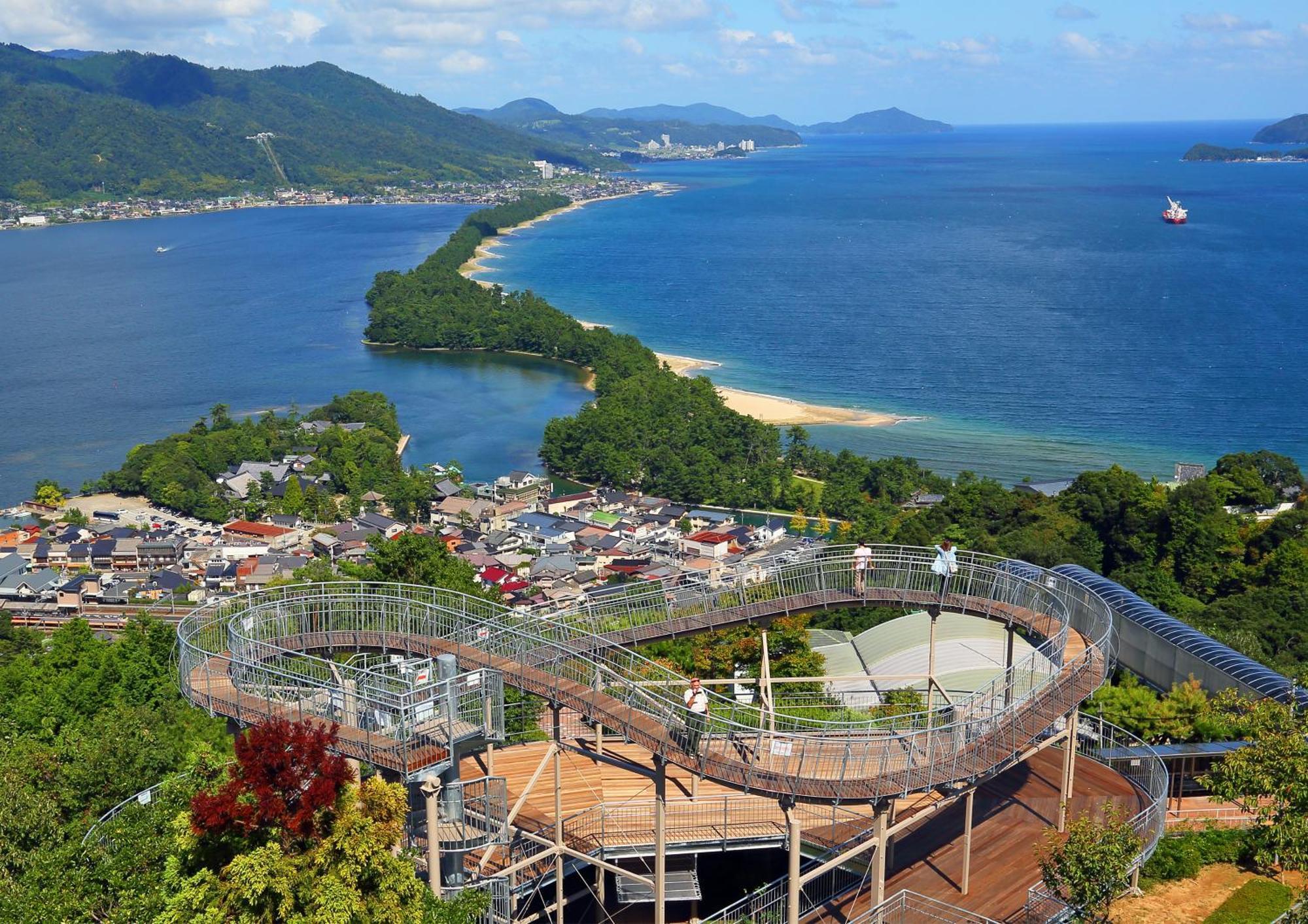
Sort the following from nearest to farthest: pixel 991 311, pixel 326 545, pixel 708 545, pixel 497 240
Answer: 1. pixel 708 545
2. pixel 326 545
3. pixel 991 311
4. pixel 497 240

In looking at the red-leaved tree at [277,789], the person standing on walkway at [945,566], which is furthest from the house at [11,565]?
the red-leaved tree at [277,789]

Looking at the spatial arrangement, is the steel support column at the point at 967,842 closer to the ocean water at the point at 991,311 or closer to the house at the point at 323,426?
the ocean water at the point at 991,311

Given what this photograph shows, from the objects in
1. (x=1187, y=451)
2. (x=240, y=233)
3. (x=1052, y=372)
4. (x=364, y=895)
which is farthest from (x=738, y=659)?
(x=240, y=233)

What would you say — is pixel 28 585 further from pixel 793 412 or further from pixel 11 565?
pixel 793 412

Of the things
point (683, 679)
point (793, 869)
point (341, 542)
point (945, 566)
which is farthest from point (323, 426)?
point (793, 869)

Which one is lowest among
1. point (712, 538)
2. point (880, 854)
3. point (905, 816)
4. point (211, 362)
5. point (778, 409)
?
point (712, 538)

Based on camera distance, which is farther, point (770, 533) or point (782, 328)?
point (782, 328)

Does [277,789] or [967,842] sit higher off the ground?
[277,789]
